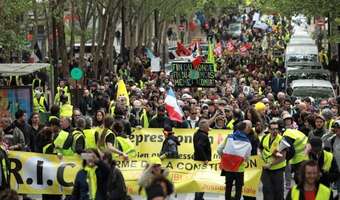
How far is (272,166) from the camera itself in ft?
51.5

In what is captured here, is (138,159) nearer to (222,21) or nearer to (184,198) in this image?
(184,198)

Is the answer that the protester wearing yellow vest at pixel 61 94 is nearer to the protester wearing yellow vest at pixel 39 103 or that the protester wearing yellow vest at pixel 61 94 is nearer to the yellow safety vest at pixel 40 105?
the protester wearing yellow vest at pixel 39 103

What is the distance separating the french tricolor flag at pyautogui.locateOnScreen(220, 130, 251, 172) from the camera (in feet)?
51.1

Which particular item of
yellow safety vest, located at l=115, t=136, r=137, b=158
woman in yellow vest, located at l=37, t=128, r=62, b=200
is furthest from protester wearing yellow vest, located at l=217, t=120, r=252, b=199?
woman in yellow vest, located at l=37, t=128, r=62, b=200

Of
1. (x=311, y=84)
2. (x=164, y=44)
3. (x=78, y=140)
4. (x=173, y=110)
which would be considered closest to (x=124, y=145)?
(x=78, y=140)

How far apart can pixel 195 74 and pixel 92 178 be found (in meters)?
15.9

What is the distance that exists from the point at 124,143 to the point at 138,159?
1.21 meters

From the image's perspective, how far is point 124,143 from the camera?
1555 cm

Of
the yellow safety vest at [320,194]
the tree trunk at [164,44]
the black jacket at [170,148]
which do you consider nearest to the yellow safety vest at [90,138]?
the black jacket at [170,148]

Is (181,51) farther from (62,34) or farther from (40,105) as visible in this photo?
(40,105)

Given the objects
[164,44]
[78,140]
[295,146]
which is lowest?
[164,44]

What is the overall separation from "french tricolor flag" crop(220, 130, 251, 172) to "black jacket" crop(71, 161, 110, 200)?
3245 millimetres

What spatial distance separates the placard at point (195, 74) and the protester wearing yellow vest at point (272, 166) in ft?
40.7

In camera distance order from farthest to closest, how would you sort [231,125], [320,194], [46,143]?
[231,125] → [46,143] → [320,194]
